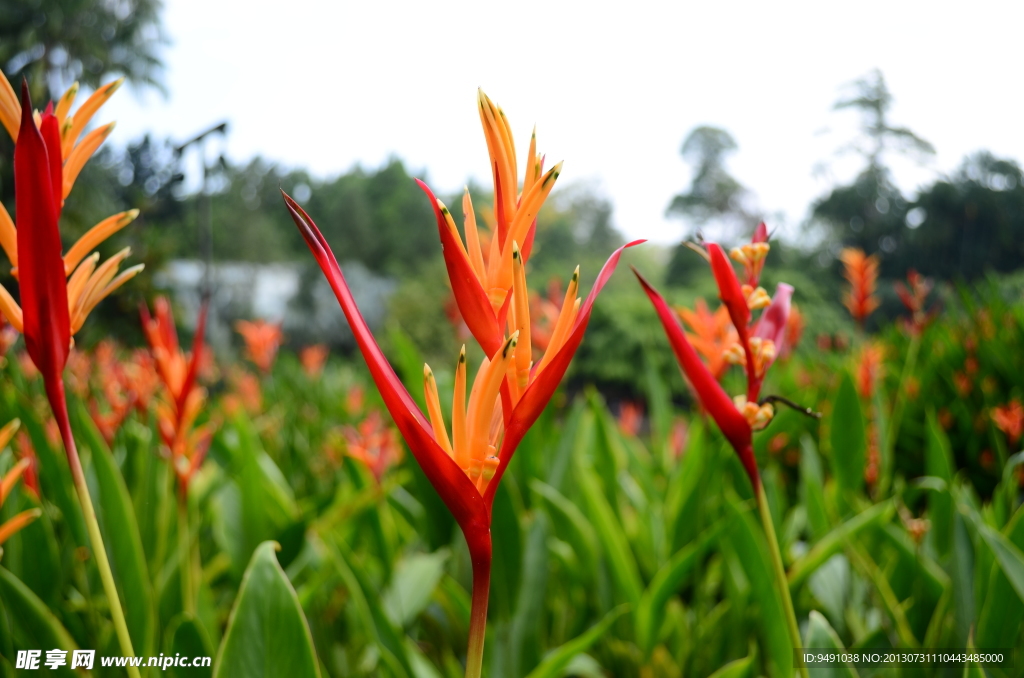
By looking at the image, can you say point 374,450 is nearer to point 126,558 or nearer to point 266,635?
point 126,558

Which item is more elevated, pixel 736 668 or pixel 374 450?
pixel 374 450

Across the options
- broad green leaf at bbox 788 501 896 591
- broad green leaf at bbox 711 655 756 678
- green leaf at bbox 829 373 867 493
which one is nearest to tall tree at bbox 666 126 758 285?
green leaf at bbox 829 373 867 493

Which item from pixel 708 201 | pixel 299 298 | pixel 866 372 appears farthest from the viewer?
pixel 299 298

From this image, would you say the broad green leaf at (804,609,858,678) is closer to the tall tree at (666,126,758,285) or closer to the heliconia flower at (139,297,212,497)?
the heliconia flower at (139,297,212,497)

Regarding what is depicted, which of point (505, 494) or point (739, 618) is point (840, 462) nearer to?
point (739, 618)

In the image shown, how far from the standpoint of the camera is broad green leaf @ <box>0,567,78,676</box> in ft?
1.87

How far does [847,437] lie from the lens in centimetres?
96

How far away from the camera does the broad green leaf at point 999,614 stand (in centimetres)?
57

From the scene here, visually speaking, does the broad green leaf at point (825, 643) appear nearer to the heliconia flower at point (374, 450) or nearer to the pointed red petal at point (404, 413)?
the pointed red petal at point (404, 413)

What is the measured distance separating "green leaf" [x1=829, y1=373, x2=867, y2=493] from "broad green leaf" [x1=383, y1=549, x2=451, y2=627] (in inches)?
23.7

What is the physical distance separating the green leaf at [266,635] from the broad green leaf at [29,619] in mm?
302

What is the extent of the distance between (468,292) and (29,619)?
0.59 metres

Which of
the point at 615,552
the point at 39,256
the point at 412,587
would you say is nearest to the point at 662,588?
the point at 615,552

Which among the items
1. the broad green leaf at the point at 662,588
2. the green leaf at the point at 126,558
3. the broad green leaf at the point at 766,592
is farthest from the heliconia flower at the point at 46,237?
the broad green leaf at the point at 662,588
